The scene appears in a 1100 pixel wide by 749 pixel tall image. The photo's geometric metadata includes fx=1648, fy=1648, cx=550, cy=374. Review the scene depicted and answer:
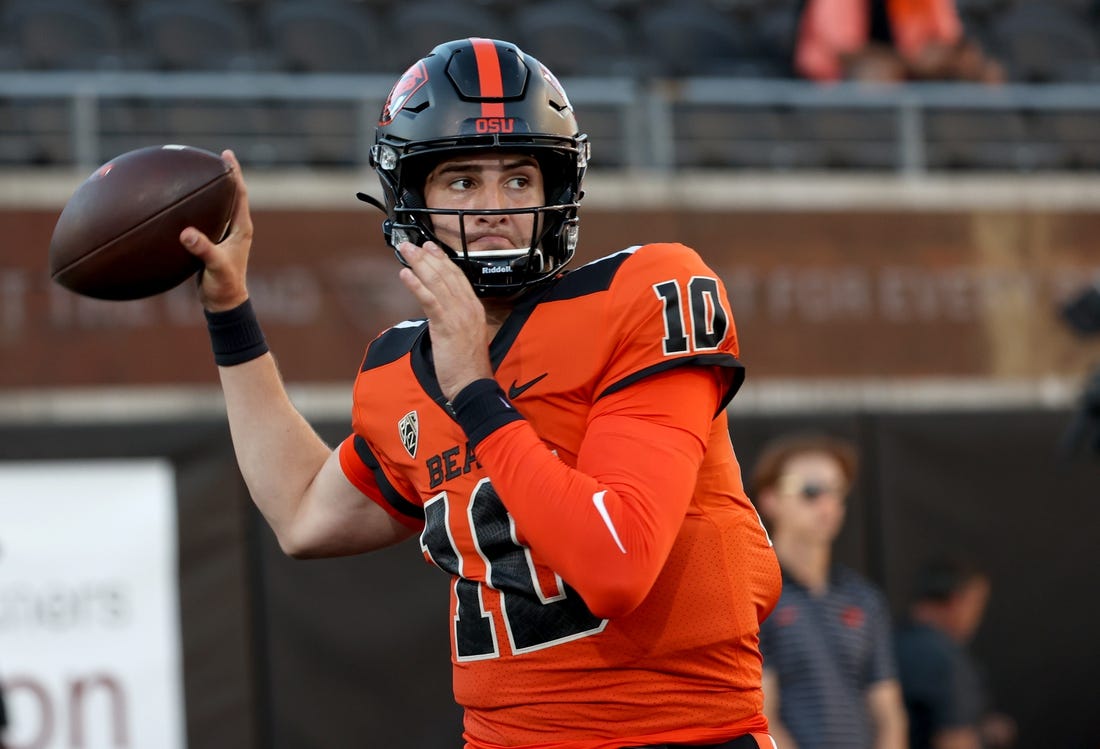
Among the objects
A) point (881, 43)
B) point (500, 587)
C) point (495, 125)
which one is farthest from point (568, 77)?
point (500, 587)

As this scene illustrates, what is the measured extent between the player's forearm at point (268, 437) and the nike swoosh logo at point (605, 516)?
0.84 metres

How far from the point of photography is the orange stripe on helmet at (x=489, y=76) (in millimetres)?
2562

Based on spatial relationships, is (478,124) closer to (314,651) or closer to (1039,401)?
(314,651)

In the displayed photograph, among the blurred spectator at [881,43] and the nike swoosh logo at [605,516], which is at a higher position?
the blurred spectator at [881,43]

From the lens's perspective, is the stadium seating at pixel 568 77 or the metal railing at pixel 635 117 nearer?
the metal railing at pixel 635 117

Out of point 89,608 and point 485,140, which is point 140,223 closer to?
point 485,140

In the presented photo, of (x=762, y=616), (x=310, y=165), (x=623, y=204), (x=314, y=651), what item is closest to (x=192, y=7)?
(x=310, y=165)

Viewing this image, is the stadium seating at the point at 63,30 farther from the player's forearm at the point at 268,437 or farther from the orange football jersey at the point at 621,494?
the orange football jersey at the point at 621,494

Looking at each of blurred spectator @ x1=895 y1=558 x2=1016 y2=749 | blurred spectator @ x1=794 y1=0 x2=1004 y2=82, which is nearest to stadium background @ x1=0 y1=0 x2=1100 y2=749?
blurred spectator @ x1=794 y1=0 x2=1004 y2=82

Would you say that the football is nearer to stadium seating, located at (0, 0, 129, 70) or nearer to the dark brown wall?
the dark brown wall

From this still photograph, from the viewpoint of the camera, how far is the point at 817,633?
4762 millimetres

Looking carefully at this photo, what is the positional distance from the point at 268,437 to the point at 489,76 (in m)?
0.77

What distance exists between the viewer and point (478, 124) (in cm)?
254

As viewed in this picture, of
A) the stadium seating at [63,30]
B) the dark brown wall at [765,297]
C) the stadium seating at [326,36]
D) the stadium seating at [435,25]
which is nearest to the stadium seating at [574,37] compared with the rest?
the stadium seating at [435,25]
